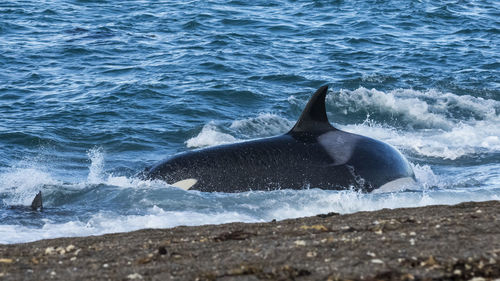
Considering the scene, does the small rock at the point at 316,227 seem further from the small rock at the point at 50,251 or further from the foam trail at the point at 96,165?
the foam trail at the point at 96,165

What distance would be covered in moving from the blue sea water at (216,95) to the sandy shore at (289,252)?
2.14 m

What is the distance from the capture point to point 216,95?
19531 millimetres

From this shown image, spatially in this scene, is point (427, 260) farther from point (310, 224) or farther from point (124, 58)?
point (124, 58)

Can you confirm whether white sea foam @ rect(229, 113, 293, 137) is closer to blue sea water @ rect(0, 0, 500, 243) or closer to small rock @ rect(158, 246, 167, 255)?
blue sea water @ rect(0, 0, 500, 243)

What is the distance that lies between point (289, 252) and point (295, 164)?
4.88 meters

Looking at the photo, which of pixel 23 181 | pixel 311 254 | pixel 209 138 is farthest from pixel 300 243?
pixel 209 138

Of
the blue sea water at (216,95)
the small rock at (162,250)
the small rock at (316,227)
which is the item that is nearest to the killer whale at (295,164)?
the blue sea water at (216,95)

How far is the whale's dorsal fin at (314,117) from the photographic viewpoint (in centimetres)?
1093

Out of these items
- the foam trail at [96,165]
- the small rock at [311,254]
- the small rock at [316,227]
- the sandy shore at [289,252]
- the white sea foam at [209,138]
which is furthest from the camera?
the white sea foam at [209,138]

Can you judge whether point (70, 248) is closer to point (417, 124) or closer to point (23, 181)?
point (23, 181)

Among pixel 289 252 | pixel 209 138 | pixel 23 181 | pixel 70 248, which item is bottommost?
pixel 209 138

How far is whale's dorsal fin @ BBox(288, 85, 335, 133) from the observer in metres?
10.9

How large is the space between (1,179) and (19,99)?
7.01 m

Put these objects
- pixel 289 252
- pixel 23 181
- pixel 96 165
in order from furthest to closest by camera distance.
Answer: pixel 96 165 < pixel 23 181 < pixel 289 252
